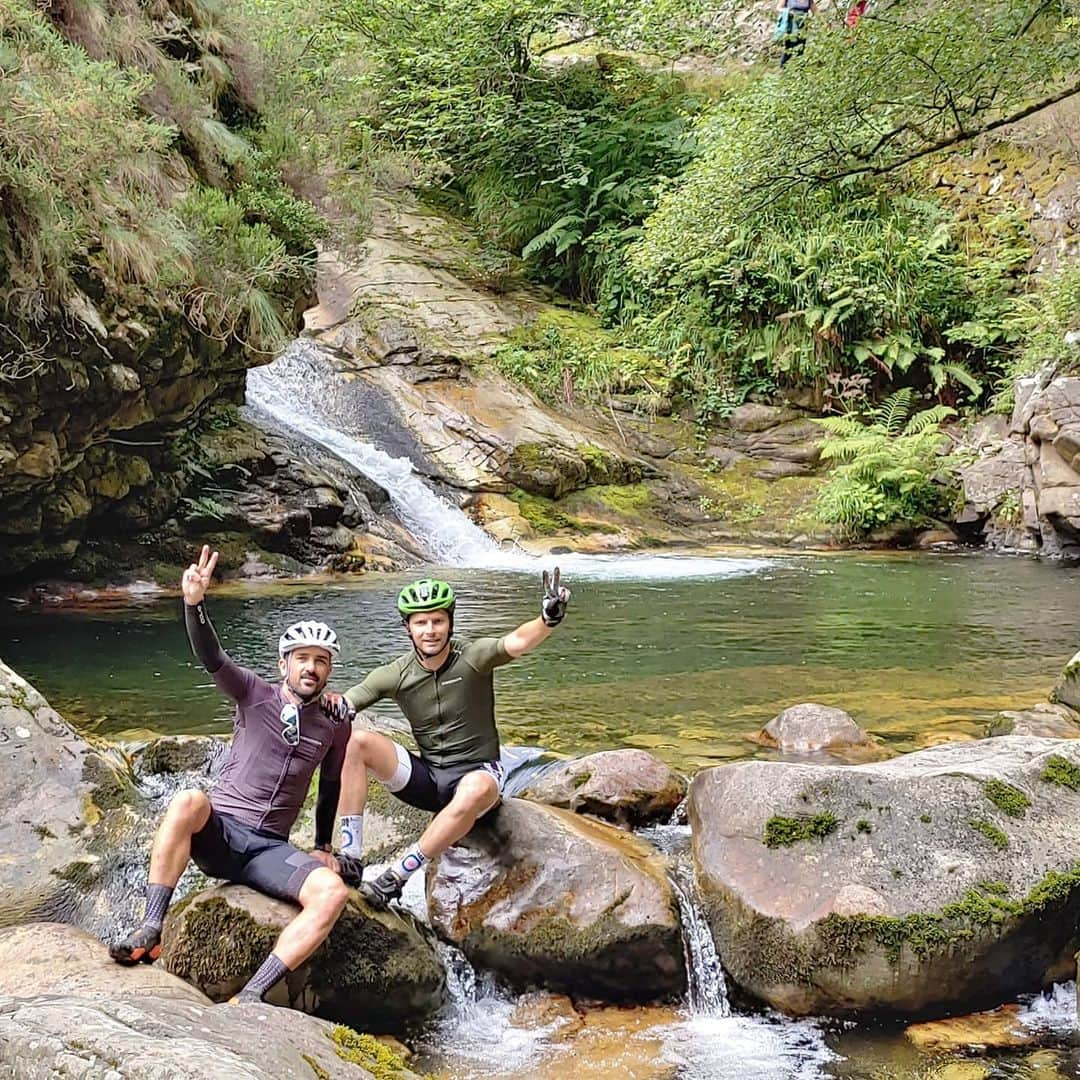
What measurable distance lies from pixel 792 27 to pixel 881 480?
7.86 metres

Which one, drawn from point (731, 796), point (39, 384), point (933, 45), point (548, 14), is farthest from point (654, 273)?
point (548, 14)

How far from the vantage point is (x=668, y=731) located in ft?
22.1

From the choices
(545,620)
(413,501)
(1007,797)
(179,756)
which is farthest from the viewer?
(413,501)

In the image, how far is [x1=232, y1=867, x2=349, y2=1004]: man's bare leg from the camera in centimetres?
333

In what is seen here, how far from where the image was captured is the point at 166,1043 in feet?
7.00

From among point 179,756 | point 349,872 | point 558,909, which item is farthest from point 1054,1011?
point 179,756

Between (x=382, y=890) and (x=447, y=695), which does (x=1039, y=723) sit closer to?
(x=447, y=695)

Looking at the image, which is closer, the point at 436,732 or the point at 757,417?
the point at 436,732

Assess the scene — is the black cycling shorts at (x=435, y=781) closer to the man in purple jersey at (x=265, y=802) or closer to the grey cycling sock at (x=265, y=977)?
the man in purple jersey at (x=265, y=802)

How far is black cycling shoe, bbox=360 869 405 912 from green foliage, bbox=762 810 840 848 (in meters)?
1.54

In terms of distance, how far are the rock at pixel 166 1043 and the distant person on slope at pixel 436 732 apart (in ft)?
4.56

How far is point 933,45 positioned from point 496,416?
11.2 m

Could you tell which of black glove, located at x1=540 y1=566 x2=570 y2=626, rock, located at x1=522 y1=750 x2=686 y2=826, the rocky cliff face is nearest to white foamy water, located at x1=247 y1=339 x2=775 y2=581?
the rocky cliff face

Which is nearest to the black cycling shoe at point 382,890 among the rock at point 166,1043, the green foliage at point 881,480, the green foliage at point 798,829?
the rock at point 166,1043
